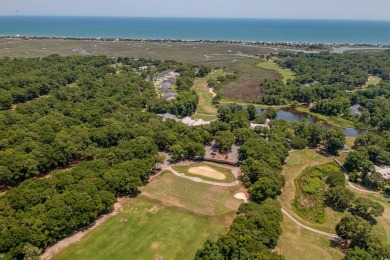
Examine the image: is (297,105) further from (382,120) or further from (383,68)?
(383,68)

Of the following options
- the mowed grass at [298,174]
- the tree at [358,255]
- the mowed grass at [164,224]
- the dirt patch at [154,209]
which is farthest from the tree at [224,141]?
the tree at [358,255]

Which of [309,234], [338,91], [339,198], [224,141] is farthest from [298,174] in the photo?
[338,91]

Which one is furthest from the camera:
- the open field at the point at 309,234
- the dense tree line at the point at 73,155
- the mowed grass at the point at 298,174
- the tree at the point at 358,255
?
the mowed grass at the point at 298,174

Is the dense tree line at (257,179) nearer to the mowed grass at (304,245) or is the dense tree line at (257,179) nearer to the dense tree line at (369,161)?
the mowed grass at (304,245)

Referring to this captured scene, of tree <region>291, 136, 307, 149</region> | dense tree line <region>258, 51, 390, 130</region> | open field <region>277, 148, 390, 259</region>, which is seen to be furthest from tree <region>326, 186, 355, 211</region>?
dense tree line <region>258, 51, 390, 130</region>

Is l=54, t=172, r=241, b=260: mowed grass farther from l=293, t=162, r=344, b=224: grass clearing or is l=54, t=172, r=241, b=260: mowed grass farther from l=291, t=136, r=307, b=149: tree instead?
l=291, t=136, r=307, b=149: tree

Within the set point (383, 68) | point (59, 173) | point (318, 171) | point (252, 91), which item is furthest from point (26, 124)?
point (383, 68)
